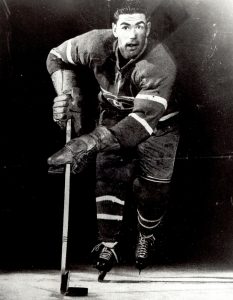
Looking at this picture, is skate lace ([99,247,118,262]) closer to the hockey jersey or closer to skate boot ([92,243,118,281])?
skate boot ([92,243,118,281])

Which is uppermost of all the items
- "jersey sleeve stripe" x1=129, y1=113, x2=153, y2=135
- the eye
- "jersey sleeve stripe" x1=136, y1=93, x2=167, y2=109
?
the eye

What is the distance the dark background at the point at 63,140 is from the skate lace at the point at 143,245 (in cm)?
7

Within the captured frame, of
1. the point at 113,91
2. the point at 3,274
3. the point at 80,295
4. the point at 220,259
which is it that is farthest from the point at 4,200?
the point at 220,259

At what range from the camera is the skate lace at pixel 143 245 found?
326 centimetres

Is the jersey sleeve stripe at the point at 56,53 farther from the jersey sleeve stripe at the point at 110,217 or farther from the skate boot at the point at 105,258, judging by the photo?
the skate boot at the point at 105,258

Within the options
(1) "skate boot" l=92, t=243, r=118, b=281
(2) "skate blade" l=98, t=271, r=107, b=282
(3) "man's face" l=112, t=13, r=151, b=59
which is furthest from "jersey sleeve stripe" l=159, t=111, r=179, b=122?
(2) "skate blade" l=98, t=271, r=107, b=282

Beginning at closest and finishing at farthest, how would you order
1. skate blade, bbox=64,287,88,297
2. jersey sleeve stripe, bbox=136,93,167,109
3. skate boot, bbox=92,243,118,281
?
skate blade, bbox=64,287,88,297
jersey sleeve stripe, bbox=136,93,167,109
skate boot, bbox=92,243,118,281

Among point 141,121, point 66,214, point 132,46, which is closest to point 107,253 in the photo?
point 66,214

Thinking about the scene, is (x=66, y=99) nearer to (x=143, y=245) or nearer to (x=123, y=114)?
(x=123, y=114)

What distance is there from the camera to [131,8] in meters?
3.22

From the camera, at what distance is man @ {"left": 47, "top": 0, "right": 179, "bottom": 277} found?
3207mm

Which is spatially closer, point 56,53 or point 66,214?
point 66,214

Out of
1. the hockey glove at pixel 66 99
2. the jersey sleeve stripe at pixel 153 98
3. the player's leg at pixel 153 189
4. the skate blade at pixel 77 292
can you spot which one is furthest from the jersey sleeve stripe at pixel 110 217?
the jersey sleeve stripe at pixel 153 98

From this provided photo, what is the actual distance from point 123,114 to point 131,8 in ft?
2.33
